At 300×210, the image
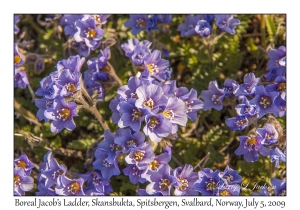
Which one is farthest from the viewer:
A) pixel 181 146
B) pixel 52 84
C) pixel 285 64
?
pixel 181 146

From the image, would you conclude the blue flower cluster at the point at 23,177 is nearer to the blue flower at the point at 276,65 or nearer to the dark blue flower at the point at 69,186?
the dark blue flower at the point at 69,186

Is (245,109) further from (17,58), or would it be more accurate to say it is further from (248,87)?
(17,58)

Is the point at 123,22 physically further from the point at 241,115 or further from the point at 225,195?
the point at 225,195

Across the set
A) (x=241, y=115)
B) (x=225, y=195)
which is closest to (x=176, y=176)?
(x=225, y=195)

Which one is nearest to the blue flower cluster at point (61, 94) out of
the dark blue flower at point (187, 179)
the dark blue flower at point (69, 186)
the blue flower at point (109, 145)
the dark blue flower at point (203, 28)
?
the blue flower at point (109, 145)

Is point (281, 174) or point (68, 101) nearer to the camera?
point (68, 101)

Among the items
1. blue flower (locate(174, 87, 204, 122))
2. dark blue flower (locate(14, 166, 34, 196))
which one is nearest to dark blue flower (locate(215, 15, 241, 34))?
blue flower (locate(174, 87, 204, 122))
